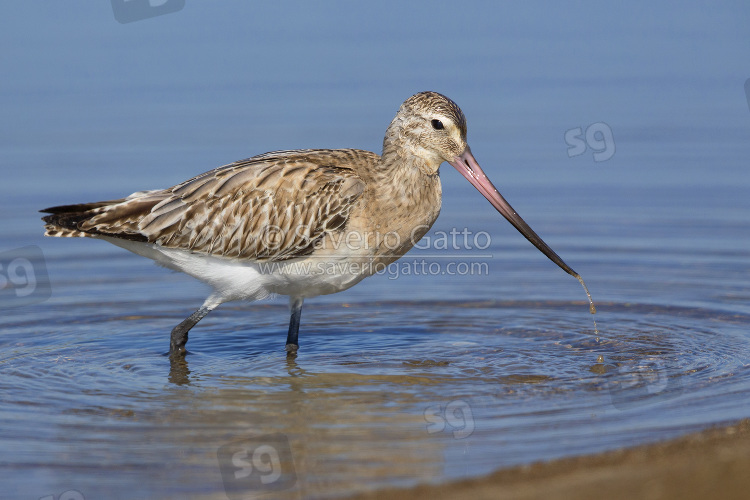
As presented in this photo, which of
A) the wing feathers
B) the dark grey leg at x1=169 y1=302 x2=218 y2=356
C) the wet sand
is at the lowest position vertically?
the wet sand

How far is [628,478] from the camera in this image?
6.36 meters

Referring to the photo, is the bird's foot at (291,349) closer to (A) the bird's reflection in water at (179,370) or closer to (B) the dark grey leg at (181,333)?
(B) the dark grey leg at (181,333)

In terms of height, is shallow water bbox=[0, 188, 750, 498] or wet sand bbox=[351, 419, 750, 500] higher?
shallow water bbox=[0, 188, 750, 498]

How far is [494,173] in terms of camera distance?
14.3 m

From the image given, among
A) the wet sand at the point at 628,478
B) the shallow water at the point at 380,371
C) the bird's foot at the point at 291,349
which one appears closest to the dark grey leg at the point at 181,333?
the shallow water at the point at 380,371

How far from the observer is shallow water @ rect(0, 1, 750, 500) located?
7504mm

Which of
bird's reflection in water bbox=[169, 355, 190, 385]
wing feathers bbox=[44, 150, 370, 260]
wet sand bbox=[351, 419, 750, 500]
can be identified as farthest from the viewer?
wing feathers bbox=[44, 150, 370, 260]

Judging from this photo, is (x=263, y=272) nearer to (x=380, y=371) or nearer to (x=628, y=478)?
(x=380, y=371)

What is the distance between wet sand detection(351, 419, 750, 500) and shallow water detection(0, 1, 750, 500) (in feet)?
0.89

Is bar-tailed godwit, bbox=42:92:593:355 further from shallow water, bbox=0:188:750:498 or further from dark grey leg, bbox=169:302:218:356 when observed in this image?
shallow water, bbox=0:188:750:498

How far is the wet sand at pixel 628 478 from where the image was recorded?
6145 millimetres

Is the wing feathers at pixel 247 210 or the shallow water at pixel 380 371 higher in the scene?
the wing feathers at pixel 247 210

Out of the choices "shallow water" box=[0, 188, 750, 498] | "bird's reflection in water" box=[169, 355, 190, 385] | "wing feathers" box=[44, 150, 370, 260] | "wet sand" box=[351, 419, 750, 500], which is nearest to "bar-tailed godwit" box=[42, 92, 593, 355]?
"wing feathers" box=[44, 150, 370, 260]

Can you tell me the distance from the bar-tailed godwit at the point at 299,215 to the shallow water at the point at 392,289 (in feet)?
2.53
